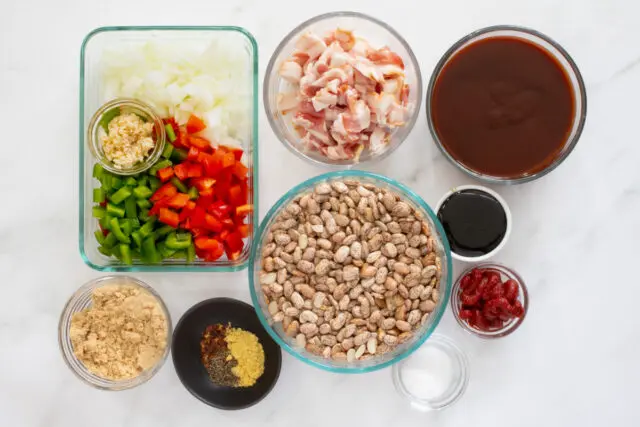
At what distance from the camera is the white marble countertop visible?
6.17ft

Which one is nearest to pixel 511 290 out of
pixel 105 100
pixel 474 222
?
pixel 474 222

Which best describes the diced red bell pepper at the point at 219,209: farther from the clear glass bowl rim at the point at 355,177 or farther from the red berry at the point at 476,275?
the red berry at the point at 476,275

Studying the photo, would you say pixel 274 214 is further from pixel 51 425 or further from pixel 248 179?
pixel 51 425

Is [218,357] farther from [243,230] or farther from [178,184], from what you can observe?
[178,184]

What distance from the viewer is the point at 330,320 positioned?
1.67m

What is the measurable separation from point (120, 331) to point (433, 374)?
94 cm

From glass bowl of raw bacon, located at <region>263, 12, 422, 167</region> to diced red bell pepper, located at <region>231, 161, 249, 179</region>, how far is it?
0.14 m

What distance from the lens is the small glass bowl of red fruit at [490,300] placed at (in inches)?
69.1

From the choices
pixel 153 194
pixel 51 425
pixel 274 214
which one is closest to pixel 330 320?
pixel 274 214

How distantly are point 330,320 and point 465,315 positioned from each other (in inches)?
16.0

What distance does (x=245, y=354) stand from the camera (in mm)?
1843

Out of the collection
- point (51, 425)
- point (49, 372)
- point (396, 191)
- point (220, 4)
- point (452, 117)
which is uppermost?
point (220, 4)

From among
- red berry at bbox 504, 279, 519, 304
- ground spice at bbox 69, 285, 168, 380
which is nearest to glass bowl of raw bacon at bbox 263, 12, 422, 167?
red berry at bbox 504, 279, 519, 304

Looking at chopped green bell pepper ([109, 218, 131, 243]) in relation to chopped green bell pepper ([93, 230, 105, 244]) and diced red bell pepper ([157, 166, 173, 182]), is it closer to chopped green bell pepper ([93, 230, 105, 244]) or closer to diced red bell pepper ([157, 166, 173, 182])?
chopped green bell pepper ([93, 230, 105, 244])
